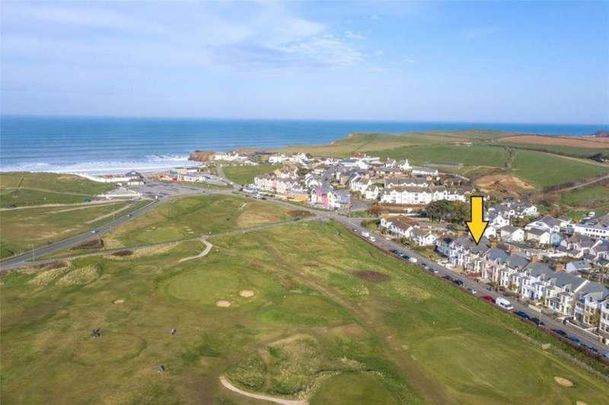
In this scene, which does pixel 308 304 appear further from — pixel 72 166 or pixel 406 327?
pixel 72 166

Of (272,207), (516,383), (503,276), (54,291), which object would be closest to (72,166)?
(272,207)

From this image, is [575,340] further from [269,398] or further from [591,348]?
[269,398]

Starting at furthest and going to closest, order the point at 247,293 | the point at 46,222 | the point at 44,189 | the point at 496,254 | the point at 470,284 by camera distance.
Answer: the point at 44,189
the point at 46,222
the point at 496,254
the point at 470,284
the point at 247,293

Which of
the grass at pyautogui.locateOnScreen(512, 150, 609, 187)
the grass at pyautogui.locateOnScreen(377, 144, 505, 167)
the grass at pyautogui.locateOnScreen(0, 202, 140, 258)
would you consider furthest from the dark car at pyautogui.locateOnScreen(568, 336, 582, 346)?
the grass at pyautogui.locateOnScreen(377, 144, 505, 167)

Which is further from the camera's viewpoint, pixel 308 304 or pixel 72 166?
pixel 72 166

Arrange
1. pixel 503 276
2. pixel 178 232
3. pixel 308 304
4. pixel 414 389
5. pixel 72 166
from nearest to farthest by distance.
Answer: pixel 414 389 → pixel 308 304 → pixel 503 276 → pixel 178 232 → pixel 72 166

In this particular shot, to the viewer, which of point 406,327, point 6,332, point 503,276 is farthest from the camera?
point 503,276

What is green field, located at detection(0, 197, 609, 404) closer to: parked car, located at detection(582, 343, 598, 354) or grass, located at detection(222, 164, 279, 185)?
parked car, located at detection(582, 343, 598, 354)

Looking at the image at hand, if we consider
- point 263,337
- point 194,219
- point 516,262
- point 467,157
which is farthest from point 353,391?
point 467,157
